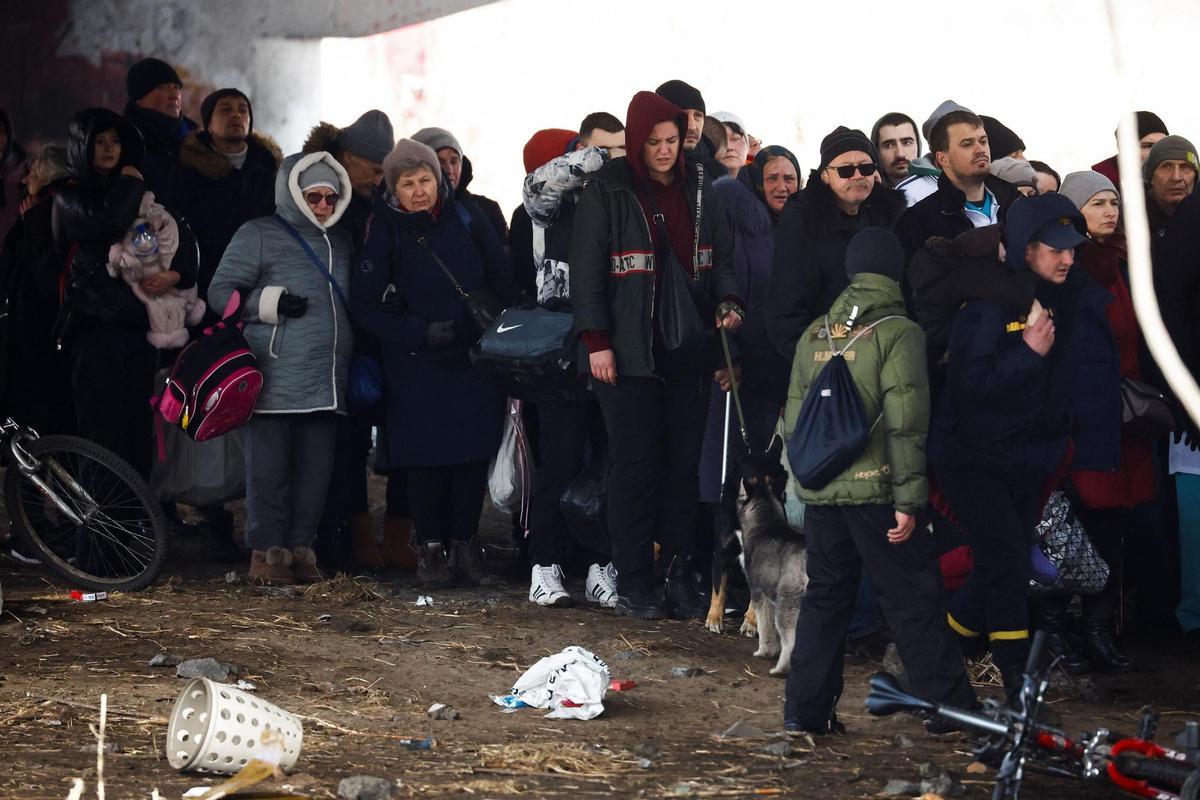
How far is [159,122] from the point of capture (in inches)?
340

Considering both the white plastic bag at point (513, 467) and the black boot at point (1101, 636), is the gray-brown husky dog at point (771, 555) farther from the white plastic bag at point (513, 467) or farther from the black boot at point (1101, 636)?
the white plastic bag at point (513, 467)

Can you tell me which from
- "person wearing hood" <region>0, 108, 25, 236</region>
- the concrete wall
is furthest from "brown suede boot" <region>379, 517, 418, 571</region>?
the concrete wall

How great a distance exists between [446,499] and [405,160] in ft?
5.06

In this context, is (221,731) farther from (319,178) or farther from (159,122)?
(159,122)

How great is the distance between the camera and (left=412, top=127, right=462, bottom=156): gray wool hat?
8156 mm

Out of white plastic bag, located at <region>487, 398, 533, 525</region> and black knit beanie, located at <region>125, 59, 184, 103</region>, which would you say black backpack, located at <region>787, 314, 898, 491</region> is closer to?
white plastic bag, located at <region>487, 398, 533, 525</region>

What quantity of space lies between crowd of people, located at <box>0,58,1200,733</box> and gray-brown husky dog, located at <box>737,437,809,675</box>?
311 mm

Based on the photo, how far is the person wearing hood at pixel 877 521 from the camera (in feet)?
16.6

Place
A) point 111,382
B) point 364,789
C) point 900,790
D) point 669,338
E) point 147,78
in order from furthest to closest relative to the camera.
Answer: point 147,78, point 111,382, point 669,338, point 900,790, point 364,789

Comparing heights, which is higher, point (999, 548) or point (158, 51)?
point (158, 51)

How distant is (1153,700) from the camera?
5973 mm

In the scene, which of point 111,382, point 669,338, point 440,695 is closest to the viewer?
point 440,695

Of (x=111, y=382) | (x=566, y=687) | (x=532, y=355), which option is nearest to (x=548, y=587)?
(x=532, y=355)

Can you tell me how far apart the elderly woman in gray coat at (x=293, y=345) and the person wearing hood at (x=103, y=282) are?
47 centimetres
